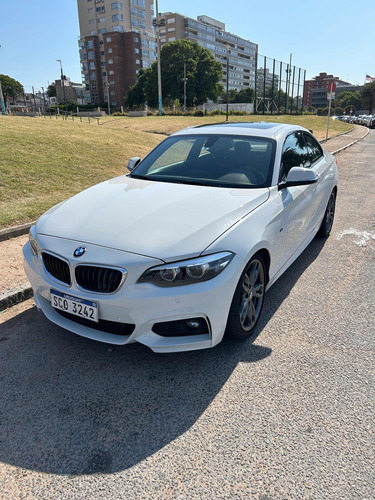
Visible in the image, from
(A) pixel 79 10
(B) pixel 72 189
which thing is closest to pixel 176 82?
(A) pixel 79 10

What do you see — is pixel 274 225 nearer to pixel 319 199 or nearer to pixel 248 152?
pixel 248 152

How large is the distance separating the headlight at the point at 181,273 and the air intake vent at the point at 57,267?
23.1 inches

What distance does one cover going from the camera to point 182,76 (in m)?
67.8

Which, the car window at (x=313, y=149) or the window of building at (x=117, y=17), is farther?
the window of building at (x=117, y=17)

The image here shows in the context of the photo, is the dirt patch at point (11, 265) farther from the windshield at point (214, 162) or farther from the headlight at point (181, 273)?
the headlight at point (181, 273)

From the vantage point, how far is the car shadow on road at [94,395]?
216 centimetres

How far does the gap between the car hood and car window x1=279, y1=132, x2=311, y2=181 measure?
0.61 metres

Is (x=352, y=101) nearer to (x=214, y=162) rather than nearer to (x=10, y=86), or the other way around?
(x=10, y=86)

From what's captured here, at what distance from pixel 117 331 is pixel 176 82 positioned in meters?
72.4

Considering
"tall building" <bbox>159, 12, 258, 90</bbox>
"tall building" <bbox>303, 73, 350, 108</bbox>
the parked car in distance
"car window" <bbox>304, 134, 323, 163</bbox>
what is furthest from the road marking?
"tall building" <bbox>303, 73, 350, 108</bbox>

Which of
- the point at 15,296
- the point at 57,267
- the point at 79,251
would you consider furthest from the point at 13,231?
the point at 79,251

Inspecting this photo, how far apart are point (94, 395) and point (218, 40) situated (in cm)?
13649

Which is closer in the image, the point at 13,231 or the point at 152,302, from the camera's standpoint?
the point at 152,302

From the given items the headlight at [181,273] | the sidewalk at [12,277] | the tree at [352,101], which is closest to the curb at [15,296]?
the sidewalk at [12,277]
